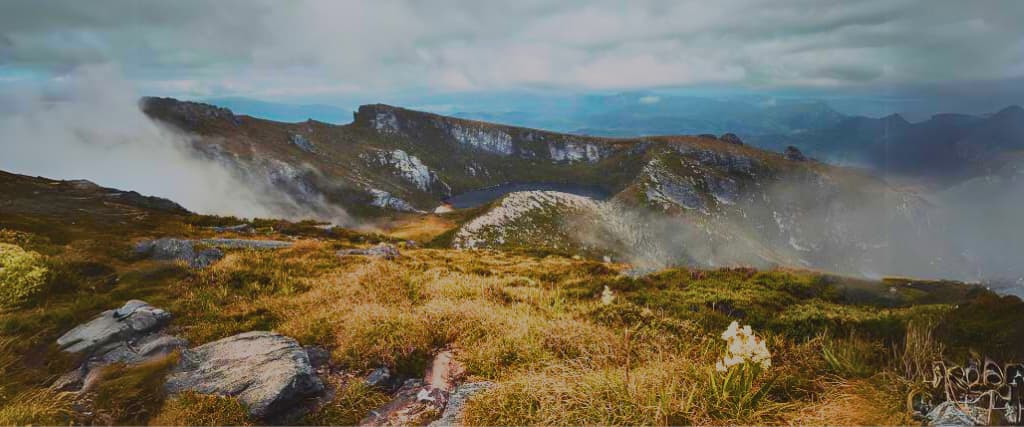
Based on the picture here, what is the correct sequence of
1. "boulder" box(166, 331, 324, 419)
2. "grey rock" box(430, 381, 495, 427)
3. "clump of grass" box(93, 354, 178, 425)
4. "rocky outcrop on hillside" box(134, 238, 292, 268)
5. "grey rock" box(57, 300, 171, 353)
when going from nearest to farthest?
"clump of grass" box(93, 354, 178, 425), "grey rock" box(430, 381, 495, 427), "boulder" box(166, 331, 324, 419), "grey rock" box(57, 300, 171, 353), "rocky outcrop on hillside" box(134, 238, 292, 268)

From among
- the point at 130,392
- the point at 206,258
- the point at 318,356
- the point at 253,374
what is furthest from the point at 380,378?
the point at 206,258

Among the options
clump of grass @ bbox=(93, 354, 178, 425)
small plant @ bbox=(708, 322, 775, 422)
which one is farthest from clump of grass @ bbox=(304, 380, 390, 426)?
small plant @ bbox=(708, 322, 775, 422)

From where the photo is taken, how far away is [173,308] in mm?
12477

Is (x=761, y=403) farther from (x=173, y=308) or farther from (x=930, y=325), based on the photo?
(x=173, y=308)

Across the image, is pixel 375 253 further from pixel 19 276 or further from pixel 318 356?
pixel 318 356

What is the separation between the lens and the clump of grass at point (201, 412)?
23.6 ft

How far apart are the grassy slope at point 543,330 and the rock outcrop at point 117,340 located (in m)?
0.40

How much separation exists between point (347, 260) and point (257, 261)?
157 inches

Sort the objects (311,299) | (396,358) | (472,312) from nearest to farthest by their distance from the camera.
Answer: (396,358) → (472,312) → (311,299)

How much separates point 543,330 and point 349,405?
173 inches

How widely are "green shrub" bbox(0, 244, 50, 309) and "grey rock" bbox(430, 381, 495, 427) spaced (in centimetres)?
1195

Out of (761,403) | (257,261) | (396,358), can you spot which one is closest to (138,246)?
(257,261)

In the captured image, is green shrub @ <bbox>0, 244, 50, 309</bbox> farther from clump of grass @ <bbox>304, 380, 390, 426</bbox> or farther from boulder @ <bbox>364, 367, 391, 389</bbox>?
boulder @ <bbox>364, 367, 391, 389</bbox>

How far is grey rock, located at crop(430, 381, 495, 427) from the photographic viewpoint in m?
7.45
